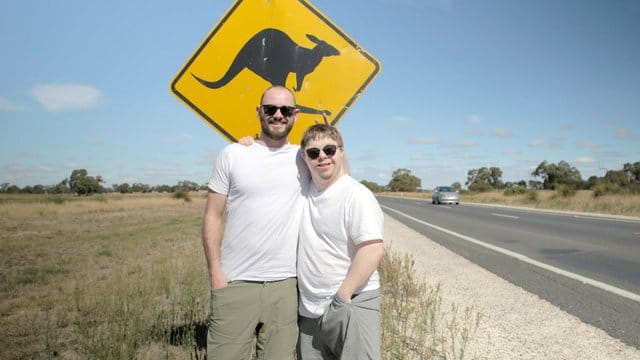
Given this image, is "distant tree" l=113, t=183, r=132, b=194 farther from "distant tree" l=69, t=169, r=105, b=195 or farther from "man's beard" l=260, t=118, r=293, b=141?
"man's beard" l=260, t=118, r=293, b=141

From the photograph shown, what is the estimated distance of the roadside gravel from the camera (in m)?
3.48

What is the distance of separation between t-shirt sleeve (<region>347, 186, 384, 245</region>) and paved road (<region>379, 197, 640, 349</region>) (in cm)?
338

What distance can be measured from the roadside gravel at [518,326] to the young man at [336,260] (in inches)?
74.9

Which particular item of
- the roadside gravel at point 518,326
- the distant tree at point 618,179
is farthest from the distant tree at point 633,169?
the roadside gravel at point 518,326

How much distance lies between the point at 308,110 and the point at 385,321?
2213 millimetres

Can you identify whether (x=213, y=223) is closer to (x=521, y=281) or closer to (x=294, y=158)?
(x=294, y=158)

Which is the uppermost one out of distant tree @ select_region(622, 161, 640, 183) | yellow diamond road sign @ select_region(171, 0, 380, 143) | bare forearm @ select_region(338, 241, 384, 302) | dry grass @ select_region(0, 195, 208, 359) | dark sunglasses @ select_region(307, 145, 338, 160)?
distant tree @ select_region(622, 161, 640, 183)

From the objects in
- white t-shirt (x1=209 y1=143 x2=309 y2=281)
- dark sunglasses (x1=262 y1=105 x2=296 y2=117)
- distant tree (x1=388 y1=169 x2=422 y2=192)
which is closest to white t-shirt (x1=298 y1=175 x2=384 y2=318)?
white t-shirt (x1=209 y1=143 x2=309 y2=281)

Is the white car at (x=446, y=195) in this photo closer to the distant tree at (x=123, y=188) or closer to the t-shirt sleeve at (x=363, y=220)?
the t-shirt sleeve at (x=363, y=220)

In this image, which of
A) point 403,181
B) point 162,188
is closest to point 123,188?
point 162,188

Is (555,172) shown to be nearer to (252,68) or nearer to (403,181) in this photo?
(403,181)

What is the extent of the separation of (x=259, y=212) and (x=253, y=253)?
0.77 feet

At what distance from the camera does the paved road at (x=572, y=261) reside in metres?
4.76

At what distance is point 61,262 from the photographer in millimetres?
9812
